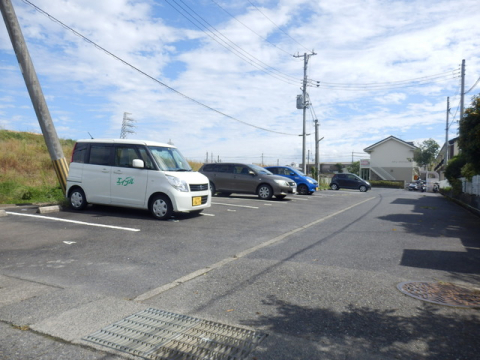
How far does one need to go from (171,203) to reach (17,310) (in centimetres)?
556

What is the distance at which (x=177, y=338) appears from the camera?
3232 millimetres

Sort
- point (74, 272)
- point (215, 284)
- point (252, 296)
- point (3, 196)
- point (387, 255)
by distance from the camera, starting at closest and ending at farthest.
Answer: point (252, 296), point (215, 284), point (74, 272), point (387, 255), point (3, 196)

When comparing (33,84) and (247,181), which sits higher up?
(33,84)

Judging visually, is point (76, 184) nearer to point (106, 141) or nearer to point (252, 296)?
point (106, 141)

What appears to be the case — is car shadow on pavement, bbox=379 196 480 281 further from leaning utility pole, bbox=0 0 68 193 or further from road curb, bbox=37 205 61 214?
leaning utility pole, bbox=0 0 68 193

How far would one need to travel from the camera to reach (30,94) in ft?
36.3

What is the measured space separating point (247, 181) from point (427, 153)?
46165 mm

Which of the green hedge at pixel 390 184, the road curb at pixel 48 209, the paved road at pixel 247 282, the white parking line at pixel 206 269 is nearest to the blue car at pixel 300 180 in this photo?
the paved road at pixel 247 282

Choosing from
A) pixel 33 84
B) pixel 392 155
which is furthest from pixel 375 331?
pixel 392 155

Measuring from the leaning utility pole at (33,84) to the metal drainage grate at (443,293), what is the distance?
1035 centimetres

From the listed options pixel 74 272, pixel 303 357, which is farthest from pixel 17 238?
pixel 303 357

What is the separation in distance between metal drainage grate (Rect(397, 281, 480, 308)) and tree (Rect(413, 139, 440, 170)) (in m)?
54.8

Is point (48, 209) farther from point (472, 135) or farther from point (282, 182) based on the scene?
point (472, 135)

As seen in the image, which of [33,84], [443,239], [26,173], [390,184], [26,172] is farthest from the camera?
[390,184]
